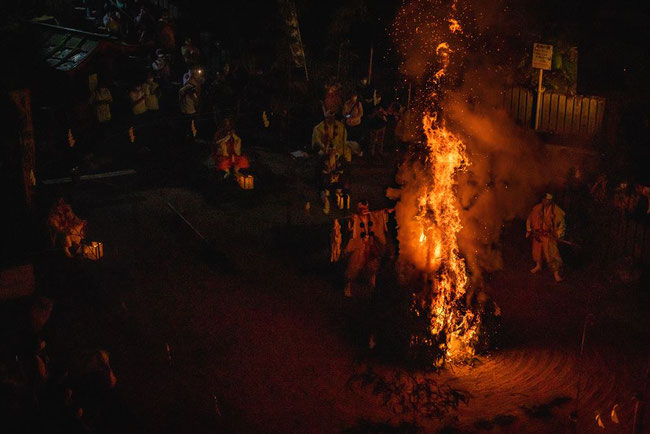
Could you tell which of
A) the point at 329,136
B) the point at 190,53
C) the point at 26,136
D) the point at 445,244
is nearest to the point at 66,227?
the point at 26,136

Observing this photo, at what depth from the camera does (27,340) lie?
9141 millimetres

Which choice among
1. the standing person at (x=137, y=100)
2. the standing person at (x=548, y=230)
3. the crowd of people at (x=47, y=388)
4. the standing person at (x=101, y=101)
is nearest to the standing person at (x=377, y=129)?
the standing person at (x=137, y=100)

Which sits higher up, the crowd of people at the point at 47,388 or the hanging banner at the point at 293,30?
the hanging banner at the point at 293,30

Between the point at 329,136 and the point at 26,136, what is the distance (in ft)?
22.7

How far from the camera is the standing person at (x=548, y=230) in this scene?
13.5 meters

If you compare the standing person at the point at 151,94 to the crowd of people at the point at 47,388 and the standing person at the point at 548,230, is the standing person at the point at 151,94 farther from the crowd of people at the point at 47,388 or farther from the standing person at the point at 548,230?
the crowd of people at the point at 47,388

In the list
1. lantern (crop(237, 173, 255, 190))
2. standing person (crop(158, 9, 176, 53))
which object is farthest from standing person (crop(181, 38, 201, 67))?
lantern (crop(237, 173, 255, 190))

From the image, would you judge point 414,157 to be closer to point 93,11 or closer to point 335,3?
point 335,3

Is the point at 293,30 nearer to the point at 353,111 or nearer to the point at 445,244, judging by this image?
the point at 353,111

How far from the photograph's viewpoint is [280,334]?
11766mm

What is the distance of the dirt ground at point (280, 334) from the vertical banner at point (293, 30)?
6.27 metres

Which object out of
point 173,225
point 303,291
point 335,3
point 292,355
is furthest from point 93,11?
point 292,355

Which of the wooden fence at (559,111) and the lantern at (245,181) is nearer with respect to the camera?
the wooden fence at (559,111)

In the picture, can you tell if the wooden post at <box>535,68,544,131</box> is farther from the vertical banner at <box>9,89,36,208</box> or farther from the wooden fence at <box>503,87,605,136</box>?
the vertical banner at <box>9,89,36,208</box>
